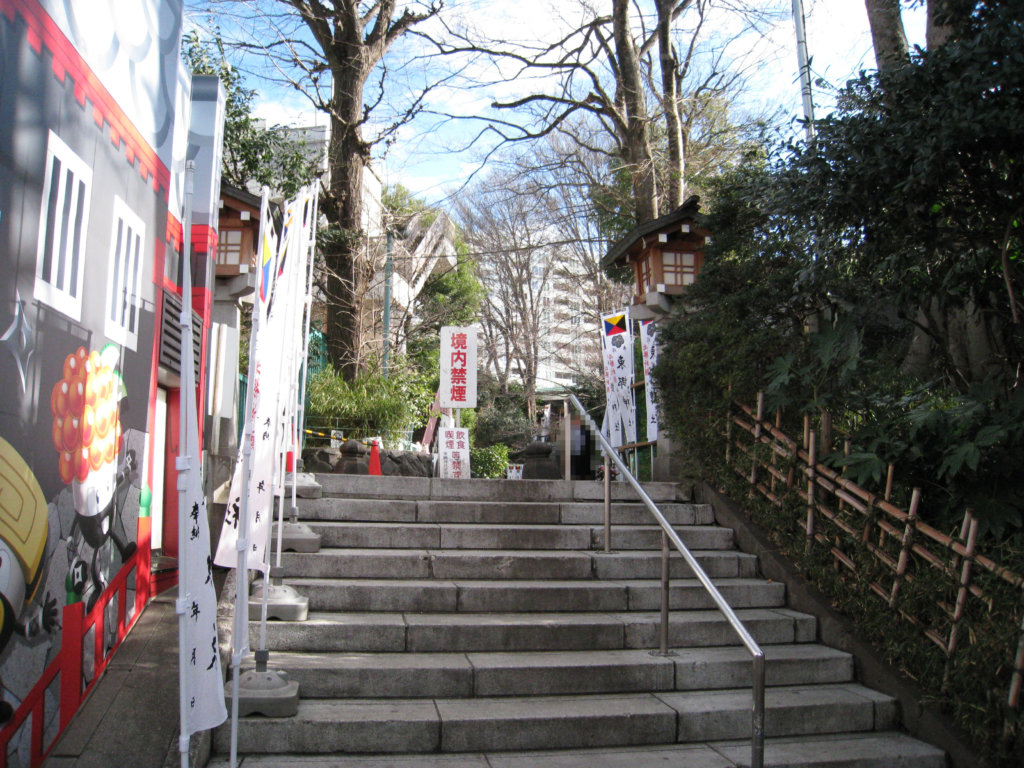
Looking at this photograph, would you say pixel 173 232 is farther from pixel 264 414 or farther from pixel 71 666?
pixel 71 666

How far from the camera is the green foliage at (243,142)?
12.5 metres

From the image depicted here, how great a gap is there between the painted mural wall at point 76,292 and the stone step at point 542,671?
4.63ft

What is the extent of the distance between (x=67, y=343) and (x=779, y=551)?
17.4 ft

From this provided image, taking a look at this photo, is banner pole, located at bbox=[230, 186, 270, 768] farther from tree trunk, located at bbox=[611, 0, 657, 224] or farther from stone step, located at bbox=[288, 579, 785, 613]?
tree trunk, located at bbox=[611, 0, 657, 224]

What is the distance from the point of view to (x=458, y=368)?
11320 millimetres

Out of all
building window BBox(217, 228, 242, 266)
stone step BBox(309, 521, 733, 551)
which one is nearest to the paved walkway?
stone step BBox(309, 521, 733, 551)

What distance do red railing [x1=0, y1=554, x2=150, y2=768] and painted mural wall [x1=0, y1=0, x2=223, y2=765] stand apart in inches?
2.8

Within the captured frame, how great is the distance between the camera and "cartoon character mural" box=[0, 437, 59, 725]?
10.3ft

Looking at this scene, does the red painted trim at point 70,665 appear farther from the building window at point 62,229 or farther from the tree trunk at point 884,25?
the tree trunk at point 884,25

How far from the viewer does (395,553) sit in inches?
237

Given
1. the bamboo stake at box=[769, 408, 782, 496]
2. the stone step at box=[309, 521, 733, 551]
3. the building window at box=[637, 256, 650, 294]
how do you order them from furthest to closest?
1. the building window at box=[637, 256, 650, 294]
2. the bamboo stake at box=[769, 408, 782, 496]
3. the stone step at box=[309, 521, 733, 551]

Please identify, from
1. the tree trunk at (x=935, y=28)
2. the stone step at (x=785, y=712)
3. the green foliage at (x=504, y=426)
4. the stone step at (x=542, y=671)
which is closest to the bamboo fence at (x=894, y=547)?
the stone step at (x=785, y=712)

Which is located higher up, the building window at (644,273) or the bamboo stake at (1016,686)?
the building window at (644,273)

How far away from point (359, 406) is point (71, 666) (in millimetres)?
8314
